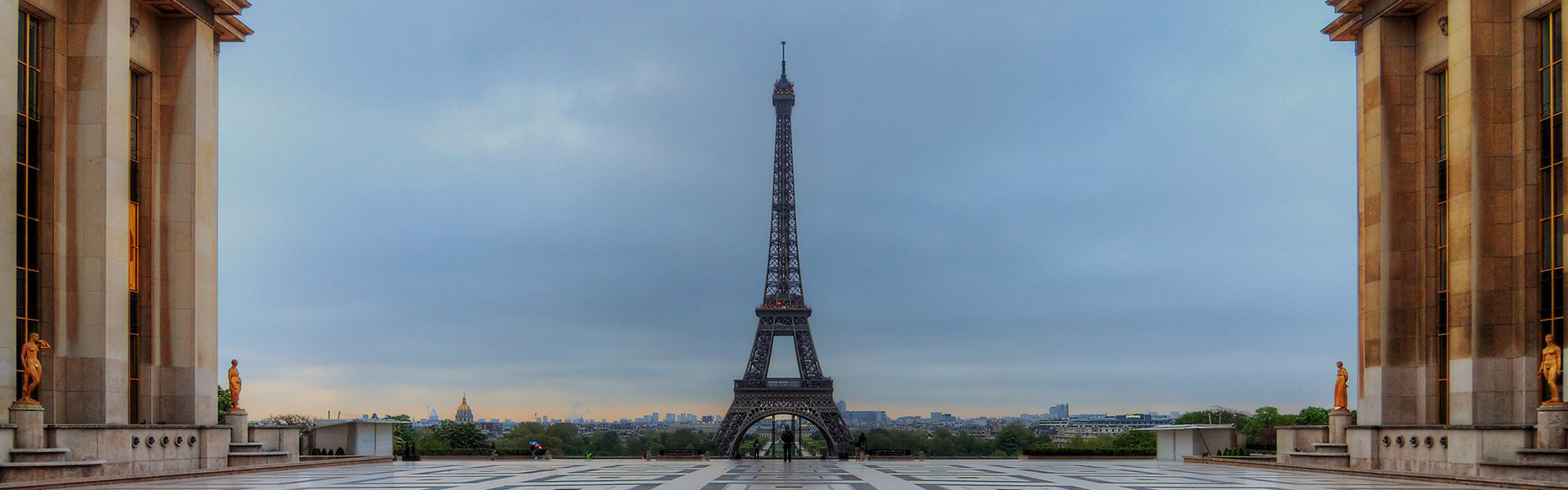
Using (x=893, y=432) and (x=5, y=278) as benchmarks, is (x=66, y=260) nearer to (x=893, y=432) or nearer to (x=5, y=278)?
(x=5, y=278)

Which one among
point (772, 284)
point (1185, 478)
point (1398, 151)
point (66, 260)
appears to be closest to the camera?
point (1185, 478)

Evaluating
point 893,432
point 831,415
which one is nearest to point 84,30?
point 831,415

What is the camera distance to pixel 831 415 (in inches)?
4375

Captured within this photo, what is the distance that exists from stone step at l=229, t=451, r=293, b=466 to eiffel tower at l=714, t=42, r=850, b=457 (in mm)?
62520

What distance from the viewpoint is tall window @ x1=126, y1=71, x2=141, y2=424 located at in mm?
38719

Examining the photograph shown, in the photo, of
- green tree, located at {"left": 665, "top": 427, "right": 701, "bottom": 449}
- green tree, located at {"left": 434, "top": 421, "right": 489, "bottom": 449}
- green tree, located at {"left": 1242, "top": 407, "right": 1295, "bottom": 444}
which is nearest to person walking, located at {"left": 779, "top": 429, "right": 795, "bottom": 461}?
green tree, located at {"left": 434, "top": 421, "right": 489, "bottom": 449}

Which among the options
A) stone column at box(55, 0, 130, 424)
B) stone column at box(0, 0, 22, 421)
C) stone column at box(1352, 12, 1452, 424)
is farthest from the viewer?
stone column at box(1352, 12, 1452, 424)

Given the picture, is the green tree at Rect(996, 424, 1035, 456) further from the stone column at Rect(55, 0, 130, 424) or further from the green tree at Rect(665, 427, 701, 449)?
the stone column at Rect(55, 0, 130, 424)

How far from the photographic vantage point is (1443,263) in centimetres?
3888

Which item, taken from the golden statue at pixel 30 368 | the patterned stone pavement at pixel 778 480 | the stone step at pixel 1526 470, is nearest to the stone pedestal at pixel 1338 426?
the patterned stone pavement at pixel 778 480

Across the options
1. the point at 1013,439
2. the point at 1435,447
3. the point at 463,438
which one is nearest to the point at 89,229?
the point at 1435,447

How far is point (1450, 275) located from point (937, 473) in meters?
15.4

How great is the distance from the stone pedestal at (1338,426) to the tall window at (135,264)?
36.4 m

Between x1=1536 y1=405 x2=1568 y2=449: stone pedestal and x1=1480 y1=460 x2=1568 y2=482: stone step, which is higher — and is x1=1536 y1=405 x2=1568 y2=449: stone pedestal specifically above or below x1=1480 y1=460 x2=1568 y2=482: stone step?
above
